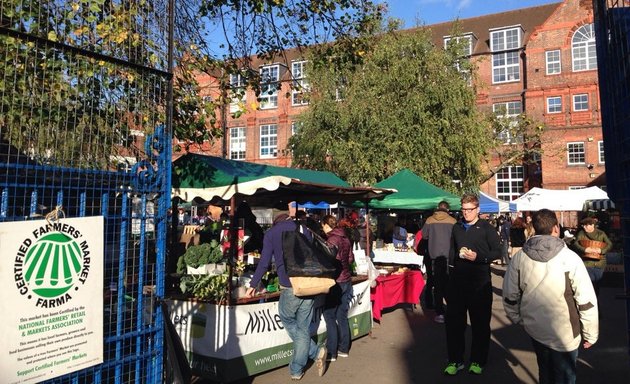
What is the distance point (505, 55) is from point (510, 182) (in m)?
8.83

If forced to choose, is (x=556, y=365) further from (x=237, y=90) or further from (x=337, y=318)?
(x=237, y=90)

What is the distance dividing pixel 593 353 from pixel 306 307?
396cm

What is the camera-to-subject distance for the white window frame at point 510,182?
32.0 metres

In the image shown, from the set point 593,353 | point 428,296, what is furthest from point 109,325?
point 428,296

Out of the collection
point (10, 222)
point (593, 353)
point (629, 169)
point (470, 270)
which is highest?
point (629, 169)

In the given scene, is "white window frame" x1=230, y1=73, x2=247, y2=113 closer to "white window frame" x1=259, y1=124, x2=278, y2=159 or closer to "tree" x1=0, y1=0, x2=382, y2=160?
"tree" x1=0, y1=0, x2=382, y2=160

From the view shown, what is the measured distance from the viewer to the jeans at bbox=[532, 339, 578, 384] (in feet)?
11.2

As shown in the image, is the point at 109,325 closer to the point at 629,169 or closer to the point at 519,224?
the point at 629,169

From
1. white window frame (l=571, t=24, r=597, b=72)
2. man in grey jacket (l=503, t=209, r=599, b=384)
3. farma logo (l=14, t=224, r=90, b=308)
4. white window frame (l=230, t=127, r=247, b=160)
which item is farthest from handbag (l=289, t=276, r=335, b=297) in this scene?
white window frame (l=230, t=127, r=247, b=160)

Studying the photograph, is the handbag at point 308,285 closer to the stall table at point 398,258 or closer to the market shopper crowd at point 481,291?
the market shopper crowd at point 481,291

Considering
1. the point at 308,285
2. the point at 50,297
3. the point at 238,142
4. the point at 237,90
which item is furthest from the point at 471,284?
the point at 238,142

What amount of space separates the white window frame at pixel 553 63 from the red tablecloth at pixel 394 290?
1059 inches

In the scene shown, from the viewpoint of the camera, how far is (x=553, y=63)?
30.3m

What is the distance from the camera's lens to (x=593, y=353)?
6047 millimetres
